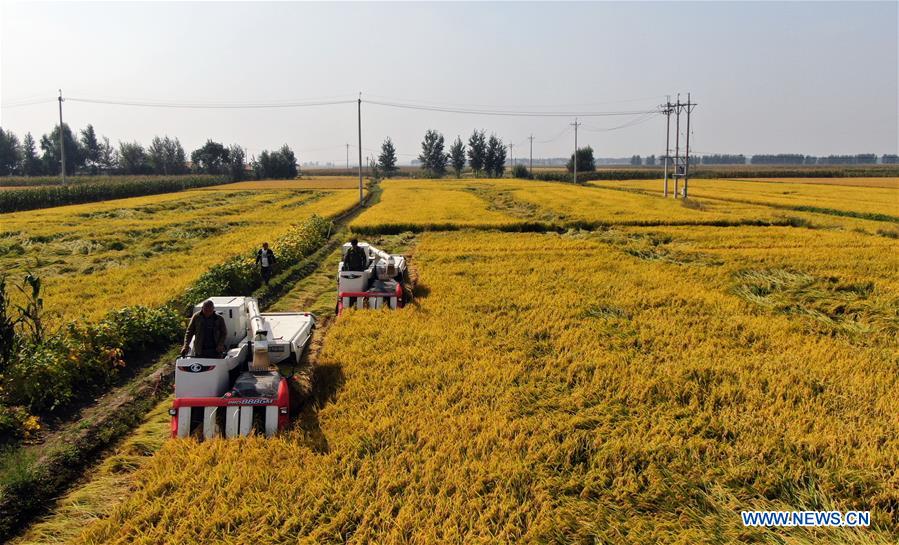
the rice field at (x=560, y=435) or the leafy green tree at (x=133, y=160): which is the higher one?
the leafy green tree at (x=133, y=160)

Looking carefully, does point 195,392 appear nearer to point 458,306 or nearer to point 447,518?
point 447,518

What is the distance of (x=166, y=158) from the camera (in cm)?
10212

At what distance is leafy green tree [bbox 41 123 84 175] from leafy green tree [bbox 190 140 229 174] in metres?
20.8

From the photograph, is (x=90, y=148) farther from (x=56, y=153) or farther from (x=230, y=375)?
(x=230, y=375)

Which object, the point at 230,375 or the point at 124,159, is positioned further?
the point at 124,159

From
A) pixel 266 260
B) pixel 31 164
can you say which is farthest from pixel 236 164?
pixel 266 260

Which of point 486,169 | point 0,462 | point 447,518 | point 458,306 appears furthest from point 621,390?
point 486,169

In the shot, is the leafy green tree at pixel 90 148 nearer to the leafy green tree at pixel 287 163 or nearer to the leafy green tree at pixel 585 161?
the leafy green tree at pixel 287 163

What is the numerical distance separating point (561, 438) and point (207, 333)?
4671 millimetres

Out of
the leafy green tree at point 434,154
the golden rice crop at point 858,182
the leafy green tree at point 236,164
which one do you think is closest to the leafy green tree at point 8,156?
the leafy green tree at point 236,164

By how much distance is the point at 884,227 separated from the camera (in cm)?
2609

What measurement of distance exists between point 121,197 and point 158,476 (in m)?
56.3

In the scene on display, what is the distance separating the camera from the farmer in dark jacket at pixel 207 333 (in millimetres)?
6828

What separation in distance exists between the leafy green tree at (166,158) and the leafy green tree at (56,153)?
12.3m
